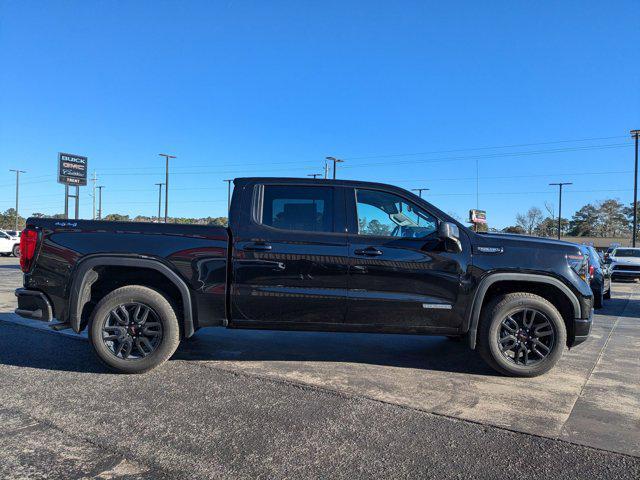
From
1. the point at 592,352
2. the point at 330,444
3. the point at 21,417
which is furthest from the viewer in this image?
the point at 592,352

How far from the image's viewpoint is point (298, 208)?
4906 millimetres

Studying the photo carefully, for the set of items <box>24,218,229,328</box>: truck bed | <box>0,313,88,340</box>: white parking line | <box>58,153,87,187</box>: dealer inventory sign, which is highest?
<box>58,153,87,187</box>: dealer inventory sign

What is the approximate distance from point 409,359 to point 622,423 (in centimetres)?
225

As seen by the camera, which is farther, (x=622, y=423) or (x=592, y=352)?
(x=592, y=352)

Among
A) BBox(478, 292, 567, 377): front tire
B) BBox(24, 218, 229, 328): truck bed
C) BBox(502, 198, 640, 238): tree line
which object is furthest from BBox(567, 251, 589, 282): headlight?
BBox(502, 198, 640, 238): tree line

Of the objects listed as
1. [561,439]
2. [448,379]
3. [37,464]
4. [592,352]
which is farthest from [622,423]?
[37,464]

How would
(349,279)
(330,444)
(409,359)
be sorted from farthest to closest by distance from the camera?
(409,359) → (349,279) → (330,444)

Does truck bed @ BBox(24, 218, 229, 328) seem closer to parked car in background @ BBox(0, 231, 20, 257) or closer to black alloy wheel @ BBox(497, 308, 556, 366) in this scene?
black alloy wheel @ BBox(497, 308, 556, 366)

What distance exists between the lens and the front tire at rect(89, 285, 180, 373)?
4.70m

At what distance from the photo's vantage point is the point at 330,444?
3.28 m

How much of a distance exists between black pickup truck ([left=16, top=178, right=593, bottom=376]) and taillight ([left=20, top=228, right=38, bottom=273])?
0.04ft

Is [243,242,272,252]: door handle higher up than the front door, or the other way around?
[243,242,272,252]: door handle

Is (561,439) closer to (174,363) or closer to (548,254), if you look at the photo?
(548,254)

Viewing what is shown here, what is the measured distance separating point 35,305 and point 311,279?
2749mm
